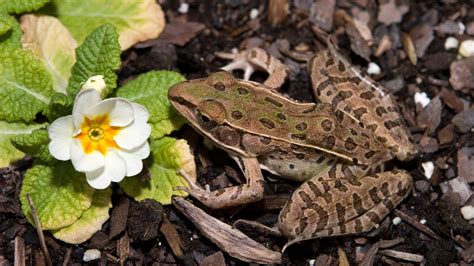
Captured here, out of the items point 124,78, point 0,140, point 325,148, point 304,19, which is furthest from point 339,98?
point 0,140

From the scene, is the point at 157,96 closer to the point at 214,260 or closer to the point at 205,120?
the point at 205,120

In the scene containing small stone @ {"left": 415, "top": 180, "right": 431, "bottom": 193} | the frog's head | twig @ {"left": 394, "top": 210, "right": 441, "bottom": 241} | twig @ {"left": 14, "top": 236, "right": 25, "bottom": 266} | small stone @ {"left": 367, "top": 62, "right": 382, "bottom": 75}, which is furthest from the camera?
small stone @ {"left": 367, "top": 62, "right": 382, "bottom": 75}

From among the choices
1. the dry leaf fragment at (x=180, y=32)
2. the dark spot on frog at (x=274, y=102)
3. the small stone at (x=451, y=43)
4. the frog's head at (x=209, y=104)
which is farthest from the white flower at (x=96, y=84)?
the small stone at (x=451, y=43)

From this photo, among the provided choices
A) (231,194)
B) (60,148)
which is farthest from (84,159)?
(231,194)

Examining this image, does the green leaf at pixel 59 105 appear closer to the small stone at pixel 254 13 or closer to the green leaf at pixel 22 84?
the green leaf at pixel 22 84

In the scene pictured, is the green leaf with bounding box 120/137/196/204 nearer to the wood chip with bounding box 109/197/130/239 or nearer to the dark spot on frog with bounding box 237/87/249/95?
the wood chip with bounding box 109/197/130/239

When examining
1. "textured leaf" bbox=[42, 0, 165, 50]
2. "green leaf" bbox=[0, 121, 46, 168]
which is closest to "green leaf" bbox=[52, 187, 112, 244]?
"green leaf" bbox=[0, 121, 46, 168]
